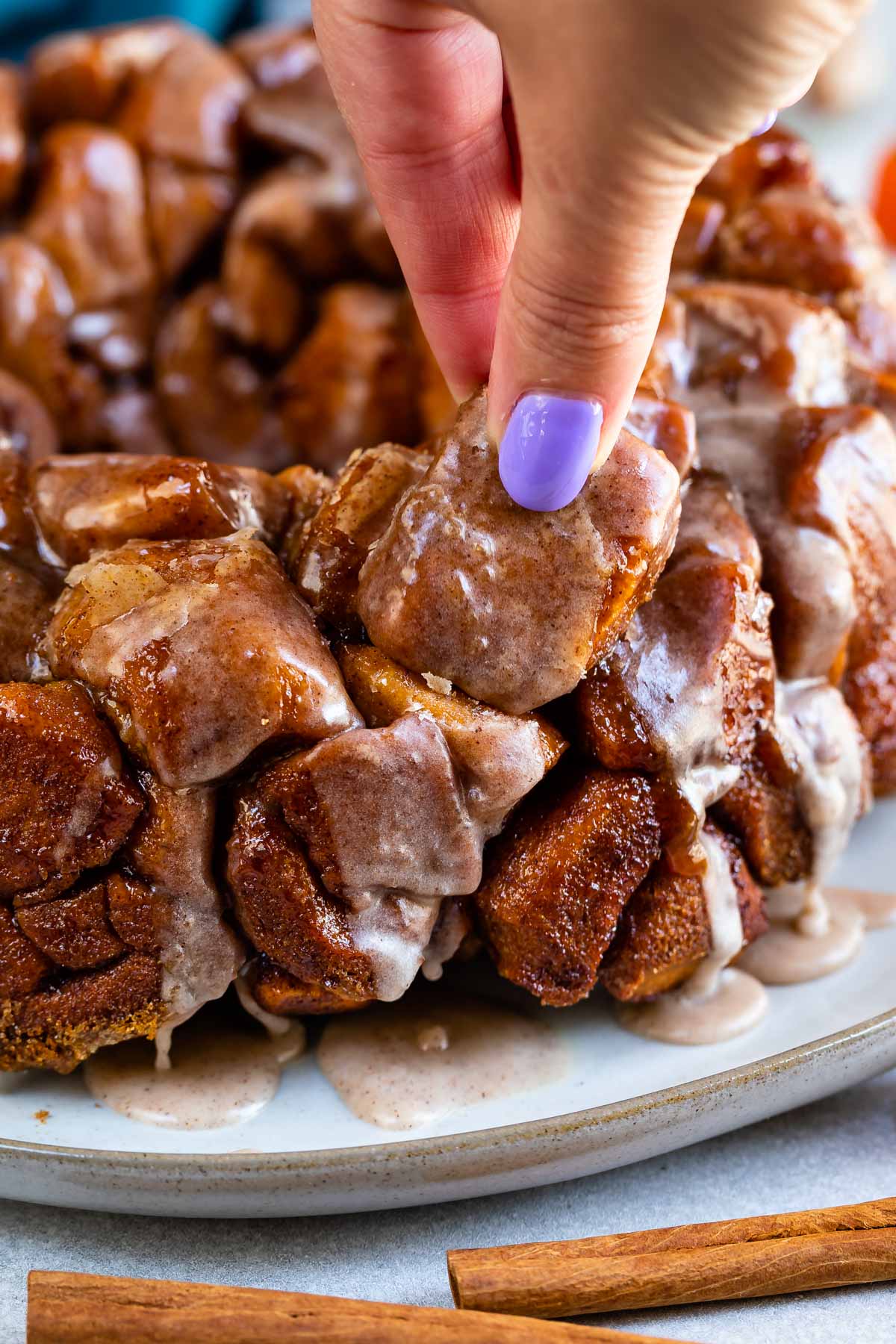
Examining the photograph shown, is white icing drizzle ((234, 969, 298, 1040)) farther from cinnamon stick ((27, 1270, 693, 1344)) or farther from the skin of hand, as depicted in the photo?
the skin of hand

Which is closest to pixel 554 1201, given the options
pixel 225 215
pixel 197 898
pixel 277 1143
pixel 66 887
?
→ pixel 277 1143

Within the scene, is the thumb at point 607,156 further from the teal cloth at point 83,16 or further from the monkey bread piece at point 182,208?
the teal cloth at point 83,16

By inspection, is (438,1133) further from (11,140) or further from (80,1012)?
(11,140)

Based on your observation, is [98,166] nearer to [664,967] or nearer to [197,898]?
[197,898]

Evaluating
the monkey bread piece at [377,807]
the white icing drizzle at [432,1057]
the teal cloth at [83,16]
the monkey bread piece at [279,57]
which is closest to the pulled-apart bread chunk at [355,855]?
the monkey bread piece at [377,807]

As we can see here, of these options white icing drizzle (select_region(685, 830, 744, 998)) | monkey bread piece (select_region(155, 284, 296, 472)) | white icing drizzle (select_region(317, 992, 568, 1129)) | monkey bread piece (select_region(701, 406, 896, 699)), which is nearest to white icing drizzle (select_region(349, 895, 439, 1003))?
white icing drizzle (select_region(317, 992, 568, 1129))

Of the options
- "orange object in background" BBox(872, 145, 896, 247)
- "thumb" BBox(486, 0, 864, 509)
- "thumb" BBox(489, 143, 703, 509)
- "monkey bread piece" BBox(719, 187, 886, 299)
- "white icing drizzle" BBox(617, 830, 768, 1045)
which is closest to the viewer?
"thumb" BBox(486, 0, 864, 509)
